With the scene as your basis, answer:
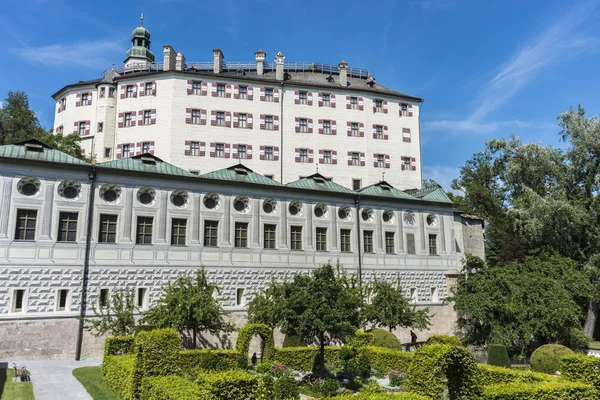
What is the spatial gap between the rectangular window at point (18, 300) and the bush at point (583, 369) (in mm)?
25192

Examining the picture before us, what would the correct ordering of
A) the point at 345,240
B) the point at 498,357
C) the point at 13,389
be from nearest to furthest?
the point at 13,389 < the point at 498,357 < the point at 345,240

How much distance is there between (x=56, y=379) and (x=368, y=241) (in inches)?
856

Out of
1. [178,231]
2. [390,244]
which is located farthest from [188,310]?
[390,244]

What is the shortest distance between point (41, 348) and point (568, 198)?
3884cm

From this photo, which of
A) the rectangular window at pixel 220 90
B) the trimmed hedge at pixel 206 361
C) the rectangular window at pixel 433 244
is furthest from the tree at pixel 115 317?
the rectangular window at pixel 433 244

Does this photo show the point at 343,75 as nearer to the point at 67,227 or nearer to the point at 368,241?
the point at 368,241

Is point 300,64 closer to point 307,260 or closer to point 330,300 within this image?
point 307,260

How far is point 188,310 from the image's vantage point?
2394 cm

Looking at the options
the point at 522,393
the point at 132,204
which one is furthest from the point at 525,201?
the point at 132,204

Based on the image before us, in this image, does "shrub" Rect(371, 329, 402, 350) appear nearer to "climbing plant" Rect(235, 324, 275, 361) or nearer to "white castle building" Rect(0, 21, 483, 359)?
"climbing plant" Rect(235, 324, 275, 361)

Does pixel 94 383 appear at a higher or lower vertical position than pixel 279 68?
lower

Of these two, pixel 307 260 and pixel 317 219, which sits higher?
pixel 317 219

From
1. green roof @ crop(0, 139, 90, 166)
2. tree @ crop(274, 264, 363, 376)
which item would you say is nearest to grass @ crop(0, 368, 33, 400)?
tree @ crop(274, 264, 363, 376)

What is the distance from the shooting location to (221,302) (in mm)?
28859
